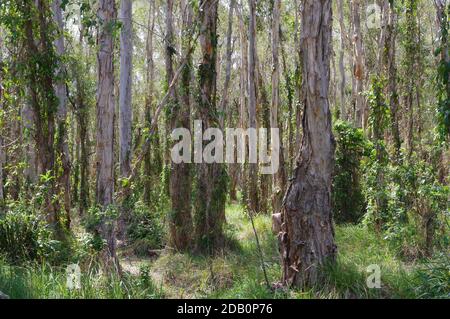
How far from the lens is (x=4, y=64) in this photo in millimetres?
9297

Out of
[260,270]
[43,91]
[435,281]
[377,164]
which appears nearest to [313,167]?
[260,270]

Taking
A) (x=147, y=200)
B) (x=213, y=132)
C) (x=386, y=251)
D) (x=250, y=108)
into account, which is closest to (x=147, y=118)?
(x=147, y=200)

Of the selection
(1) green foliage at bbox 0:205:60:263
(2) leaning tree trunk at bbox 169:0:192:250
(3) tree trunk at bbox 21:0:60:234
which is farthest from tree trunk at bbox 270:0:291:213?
(1) green foliage at bbox 0:205:60:263

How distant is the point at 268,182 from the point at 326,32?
28.3ft

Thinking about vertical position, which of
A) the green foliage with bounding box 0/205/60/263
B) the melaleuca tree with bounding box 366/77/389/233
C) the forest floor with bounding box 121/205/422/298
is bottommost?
the forest floor with bounding box 121/205/422/298

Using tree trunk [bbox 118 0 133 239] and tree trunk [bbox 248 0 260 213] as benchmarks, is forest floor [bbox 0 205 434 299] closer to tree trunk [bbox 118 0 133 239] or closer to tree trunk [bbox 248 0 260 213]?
tree trunk [bbox 118 0 133 239]

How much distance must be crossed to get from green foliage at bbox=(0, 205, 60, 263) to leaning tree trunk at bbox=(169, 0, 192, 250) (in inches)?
93.3

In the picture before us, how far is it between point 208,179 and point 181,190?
2.25 ft

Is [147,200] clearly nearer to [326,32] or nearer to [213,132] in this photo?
[213,132]

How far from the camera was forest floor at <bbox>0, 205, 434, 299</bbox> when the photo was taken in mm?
5910

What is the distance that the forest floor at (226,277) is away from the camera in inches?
233

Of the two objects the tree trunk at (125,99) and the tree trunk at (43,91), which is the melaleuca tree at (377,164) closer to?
the tree trunk at (125,99)

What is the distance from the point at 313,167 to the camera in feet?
20.6

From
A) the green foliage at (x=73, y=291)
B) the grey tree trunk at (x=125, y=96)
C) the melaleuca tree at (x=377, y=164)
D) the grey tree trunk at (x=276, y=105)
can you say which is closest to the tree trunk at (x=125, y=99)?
the grey tree trunk at (x=125, y=96)
